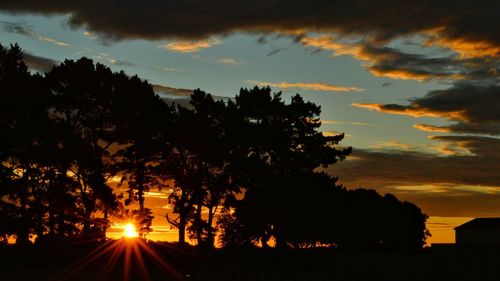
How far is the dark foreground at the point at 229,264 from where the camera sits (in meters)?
51.8

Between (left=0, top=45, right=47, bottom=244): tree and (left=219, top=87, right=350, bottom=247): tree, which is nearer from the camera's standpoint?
(left=0, top=45, right=47, bottom=244): tree

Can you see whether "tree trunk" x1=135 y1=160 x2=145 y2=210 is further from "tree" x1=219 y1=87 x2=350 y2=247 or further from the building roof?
the building roof

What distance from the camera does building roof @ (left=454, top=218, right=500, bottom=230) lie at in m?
83.3

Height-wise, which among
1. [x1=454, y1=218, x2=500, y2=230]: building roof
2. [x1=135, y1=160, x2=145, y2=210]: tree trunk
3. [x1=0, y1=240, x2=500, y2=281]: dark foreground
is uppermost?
[x1=135, y1=160, x2=145, y2=210]: tree trunk

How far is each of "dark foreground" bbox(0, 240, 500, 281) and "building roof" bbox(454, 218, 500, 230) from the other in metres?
30.1

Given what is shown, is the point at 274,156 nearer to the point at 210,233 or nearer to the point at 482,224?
the point at 210,233

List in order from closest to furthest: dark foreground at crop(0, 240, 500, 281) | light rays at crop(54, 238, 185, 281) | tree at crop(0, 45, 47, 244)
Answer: dark foreground at crop(0, 240, 500, 281) < light rays at crop(54, 238, 185, 281) < tree at crop(0, 45, 47, 244)

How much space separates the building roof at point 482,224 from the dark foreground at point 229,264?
30.1 m

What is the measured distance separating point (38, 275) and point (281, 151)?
30068mm

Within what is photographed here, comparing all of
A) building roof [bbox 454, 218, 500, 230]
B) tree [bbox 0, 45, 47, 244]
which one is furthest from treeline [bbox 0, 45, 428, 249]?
building roof [bbox 454, 218, 500, 230]

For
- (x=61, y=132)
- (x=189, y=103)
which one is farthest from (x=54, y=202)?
(x=189, y=103)

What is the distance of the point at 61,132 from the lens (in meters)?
60.9

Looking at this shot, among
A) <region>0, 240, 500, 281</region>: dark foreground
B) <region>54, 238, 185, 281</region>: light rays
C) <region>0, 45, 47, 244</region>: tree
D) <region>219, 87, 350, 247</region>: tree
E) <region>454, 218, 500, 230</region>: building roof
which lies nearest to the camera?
<region>0, 240, 500, 281</region>: dark foreground

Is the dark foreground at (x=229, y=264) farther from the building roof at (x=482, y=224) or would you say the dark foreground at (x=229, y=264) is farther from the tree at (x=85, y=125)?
the building roof at (x=482, y=224)
